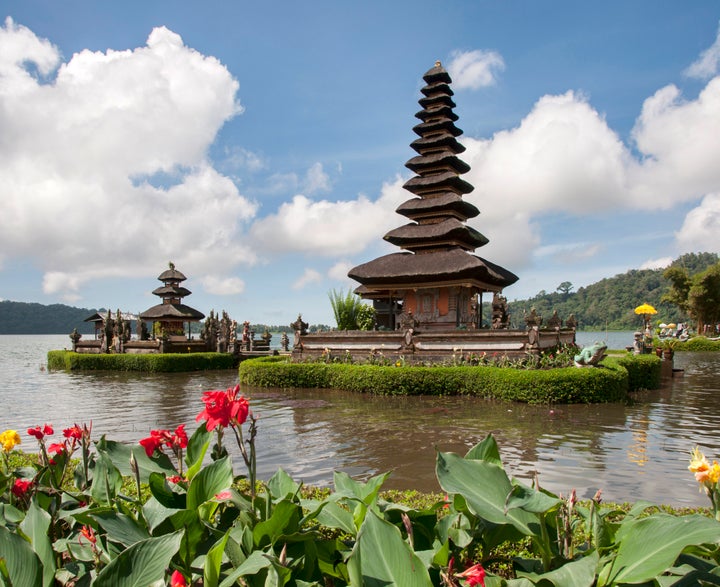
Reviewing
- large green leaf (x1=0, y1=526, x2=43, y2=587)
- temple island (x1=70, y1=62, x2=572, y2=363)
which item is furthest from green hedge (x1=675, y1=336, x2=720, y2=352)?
large green leaf (x1=0, y1=526, x2=43, y2=587)

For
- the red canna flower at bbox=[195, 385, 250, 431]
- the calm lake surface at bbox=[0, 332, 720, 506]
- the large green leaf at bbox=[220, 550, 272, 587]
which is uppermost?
the red canna flower at bbox=[195, 385, 250, 431]

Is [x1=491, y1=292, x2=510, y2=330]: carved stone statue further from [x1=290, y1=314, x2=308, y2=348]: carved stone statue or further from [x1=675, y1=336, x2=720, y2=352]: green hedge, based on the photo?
[x1=675, y1=336, x2=720, y2=352]: green hedge

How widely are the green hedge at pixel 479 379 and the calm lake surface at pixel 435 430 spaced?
50cm

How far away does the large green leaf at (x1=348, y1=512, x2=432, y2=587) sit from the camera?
2014 mm

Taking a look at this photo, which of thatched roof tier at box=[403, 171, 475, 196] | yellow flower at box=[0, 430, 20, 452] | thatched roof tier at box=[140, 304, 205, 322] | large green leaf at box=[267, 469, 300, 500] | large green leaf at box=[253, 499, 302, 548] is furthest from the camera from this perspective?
thatched roof tier at box=[140, 304, 205, 322]

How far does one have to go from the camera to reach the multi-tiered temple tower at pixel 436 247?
24.9 meters

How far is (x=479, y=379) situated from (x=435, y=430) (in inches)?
203

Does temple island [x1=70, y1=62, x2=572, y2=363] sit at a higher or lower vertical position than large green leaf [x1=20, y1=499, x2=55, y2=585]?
higher

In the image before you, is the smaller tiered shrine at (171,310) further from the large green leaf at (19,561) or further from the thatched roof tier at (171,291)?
the large green leaf at (19,561)

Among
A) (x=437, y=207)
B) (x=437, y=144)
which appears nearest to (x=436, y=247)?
(x=437, y=207)

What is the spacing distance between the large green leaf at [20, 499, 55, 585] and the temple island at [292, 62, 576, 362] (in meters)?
16.9

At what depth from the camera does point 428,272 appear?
2427 centimetres

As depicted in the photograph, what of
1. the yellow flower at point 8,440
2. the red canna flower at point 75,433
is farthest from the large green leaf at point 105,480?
Answer: the yellow flower at point 8,440

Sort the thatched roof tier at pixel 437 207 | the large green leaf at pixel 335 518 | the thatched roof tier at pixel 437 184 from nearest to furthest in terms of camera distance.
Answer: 1. the large green leaf at pixel 335 518
2. the thatched roof tier at pixel 437 207
3. the thatched roof tier at pixel 437 184
